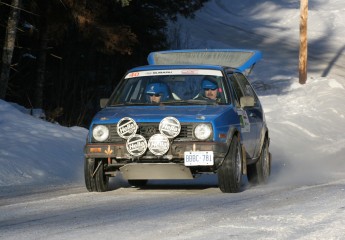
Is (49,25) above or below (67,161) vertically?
above

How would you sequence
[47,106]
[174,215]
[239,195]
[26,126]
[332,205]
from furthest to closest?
[47,106], [26,126], [239,195], [332,205], [174,215]

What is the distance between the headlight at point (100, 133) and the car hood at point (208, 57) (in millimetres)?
6432

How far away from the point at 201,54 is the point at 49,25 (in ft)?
21.0

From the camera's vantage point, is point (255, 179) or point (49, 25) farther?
point (49, 25)

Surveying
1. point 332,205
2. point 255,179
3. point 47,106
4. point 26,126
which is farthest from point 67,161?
point 47,106

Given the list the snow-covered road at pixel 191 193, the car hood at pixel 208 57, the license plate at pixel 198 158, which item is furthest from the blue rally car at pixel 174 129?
the car hood at pixel 208 57

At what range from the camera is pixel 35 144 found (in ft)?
52.9

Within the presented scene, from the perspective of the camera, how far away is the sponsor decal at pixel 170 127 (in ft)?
→ 36.4

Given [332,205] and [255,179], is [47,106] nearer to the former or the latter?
[255,179]

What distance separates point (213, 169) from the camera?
11531mm

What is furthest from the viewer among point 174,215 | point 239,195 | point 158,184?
point 158,184

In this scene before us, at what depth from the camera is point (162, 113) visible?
11.4 metres

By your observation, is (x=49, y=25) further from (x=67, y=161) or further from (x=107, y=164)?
(x=107, y=164)

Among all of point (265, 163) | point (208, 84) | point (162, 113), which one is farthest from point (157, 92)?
point (265, 163)
